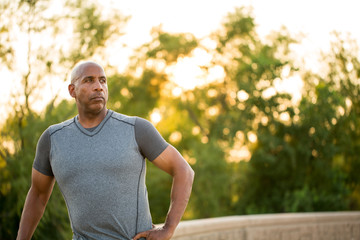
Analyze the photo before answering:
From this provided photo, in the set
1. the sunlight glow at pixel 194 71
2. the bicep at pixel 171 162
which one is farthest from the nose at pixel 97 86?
the sunlight glow at pixel 194 71

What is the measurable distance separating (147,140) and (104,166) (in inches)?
8.4

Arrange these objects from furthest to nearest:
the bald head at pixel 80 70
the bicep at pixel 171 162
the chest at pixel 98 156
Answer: the bald head at pixel 80 70 < the bicep at pixel 171 162 < the chest at pixel 98 156

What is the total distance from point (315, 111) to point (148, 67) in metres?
10.9

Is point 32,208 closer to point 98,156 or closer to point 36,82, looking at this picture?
point 98,156

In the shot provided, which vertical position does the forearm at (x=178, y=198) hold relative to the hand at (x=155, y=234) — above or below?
above

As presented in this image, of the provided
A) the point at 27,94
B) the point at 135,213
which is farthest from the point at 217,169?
the point at 135,213

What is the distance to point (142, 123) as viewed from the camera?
2.09m

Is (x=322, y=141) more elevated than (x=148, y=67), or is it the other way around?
(x=148, y=67)

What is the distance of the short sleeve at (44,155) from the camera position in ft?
7.09

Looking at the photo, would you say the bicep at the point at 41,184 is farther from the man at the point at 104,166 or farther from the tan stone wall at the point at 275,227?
the tan stone wall at the point at 275,227

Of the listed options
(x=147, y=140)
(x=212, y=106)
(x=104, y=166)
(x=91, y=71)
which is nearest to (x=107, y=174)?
(x=104, y=166)

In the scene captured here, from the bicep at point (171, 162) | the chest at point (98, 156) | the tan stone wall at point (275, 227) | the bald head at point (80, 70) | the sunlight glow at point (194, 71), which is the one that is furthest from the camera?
the sunlight glow at point (194, 71)

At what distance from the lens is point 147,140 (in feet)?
6.79

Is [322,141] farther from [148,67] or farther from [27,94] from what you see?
[27,94]
